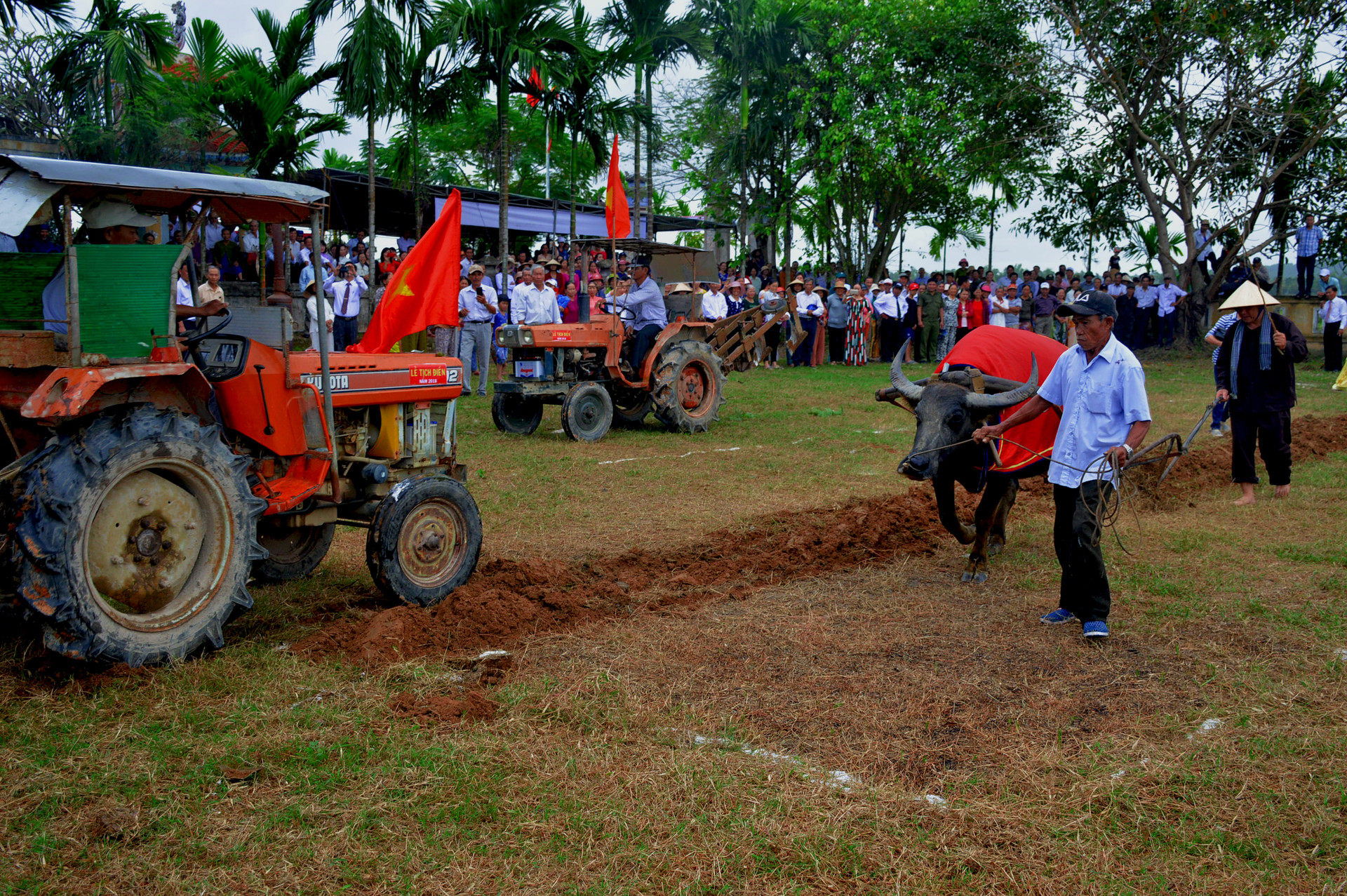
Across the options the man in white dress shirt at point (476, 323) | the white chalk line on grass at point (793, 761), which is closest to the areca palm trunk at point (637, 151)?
the man in white dress shirt at point (476, 323)

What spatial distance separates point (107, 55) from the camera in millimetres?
13539

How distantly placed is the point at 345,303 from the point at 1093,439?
44.6 feet

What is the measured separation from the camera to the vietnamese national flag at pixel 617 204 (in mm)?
13375

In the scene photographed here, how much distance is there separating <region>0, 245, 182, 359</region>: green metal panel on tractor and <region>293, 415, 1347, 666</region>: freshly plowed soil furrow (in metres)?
1.74

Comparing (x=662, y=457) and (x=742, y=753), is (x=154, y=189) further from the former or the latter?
(x=662, y=457)

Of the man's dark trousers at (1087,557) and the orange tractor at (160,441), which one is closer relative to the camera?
the orange tractor at (160,441)

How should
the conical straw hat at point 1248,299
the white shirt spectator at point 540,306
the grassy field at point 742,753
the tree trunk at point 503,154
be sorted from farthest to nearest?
1. the tree trunk at point 503,154
2. the white shirt spectator at point 540,306
3. the conical straw hat at point 1248,299
4. the grassy field at point 742,753

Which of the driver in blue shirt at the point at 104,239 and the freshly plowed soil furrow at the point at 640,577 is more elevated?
the driver in blue shirt at the point at 104,239

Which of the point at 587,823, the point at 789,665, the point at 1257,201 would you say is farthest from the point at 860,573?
the point at 1257,201

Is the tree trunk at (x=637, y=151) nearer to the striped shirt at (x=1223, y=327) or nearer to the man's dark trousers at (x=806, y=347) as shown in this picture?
the man's dark trousers at (x=806, y=347)

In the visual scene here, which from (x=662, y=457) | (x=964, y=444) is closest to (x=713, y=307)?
(x=662, y=457)

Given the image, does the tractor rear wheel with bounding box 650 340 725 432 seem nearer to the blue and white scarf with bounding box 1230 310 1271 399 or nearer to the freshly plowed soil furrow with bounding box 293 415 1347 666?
the freshly plowed soil furrow with bounding box 293 415 1347 666

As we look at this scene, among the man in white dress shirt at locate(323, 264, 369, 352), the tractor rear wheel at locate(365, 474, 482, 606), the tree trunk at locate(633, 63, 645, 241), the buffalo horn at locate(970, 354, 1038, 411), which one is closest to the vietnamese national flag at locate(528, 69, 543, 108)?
the tree trunk at locate(633, 63, 645, 241)

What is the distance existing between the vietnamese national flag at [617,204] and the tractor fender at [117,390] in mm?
8382
